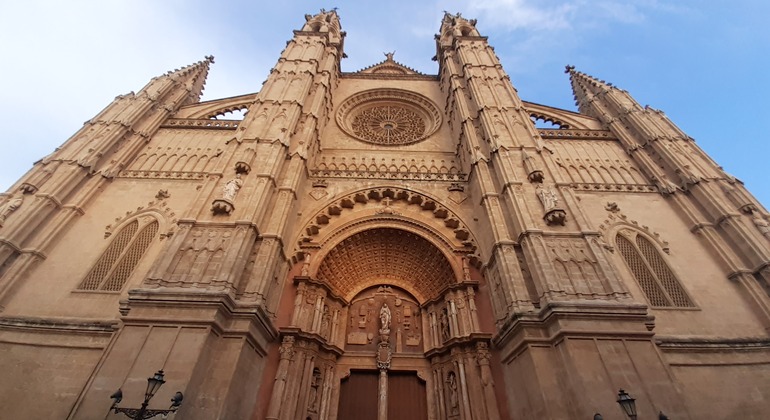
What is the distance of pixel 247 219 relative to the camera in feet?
36.0

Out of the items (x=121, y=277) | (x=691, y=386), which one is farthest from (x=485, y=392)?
(x=121, y=277)

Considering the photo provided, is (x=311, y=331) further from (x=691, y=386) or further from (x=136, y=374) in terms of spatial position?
(x=691, y=386)

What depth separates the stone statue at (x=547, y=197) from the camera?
11.5 m

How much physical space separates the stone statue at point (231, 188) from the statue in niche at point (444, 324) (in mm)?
7903

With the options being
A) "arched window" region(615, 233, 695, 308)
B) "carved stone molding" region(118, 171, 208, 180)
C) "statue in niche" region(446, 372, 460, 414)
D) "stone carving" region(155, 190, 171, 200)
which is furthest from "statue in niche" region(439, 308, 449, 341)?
"stone carving" region(155, 190, 171, 200)

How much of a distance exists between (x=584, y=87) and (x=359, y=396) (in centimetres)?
2128

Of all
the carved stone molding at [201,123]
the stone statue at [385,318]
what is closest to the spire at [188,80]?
the carved stone molding at [201,123]

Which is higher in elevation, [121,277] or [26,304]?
[121,277]

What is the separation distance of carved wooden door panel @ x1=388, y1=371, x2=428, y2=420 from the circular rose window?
1141cm

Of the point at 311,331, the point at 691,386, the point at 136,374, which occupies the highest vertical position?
the point at 311,331

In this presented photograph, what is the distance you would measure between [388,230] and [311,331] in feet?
15.3


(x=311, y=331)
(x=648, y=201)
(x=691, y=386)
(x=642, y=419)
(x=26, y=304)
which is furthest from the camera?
(x=648, y=201)

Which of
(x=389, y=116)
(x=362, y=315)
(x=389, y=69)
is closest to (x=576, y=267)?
(x=362, y=315)

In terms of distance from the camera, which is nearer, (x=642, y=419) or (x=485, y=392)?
(x=642, y=419)
